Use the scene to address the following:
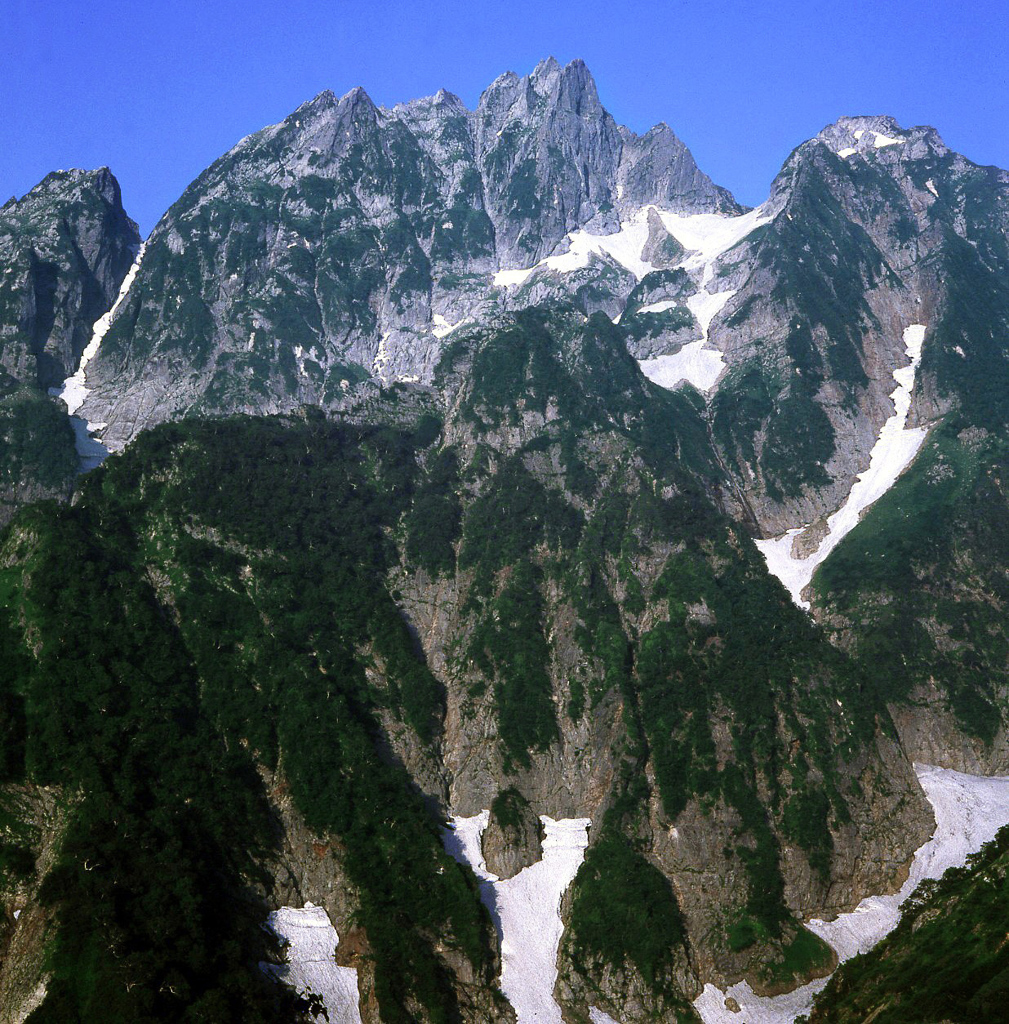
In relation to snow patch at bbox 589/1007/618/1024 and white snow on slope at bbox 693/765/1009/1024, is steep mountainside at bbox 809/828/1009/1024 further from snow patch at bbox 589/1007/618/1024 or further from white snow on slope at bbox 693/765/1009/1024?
snow patch at bbox 589/1007/618/1024

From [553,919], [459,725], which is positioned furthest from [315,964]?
[459,725]

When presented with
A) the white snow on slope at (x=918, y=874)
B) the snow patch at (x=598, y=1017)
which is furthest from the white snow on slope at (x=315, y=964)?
the white snow on slope at (x=918, y=874)

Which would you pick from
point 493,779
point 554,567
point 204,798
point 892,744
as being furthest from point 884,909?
point 204,798

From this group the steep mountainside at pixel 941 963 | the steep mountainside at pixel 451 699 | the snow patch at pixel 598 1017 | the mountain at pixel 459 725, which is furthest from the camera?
the steep mountainside at pixel 451 699

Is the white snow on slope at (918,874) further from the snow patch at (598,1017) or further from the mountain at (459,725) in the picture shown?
the snow patch at (598,1017)

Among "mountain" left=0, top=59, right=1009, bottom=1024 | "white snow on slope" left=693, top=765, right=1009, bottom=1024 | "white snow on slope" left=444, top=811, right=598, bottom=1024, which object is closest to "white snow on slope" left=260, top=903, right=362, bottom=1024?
"mountain" left=0, top=59, right=1009, bottom=1024

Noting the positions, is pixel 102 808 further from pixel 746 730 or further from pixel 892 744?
pixel 892 744
